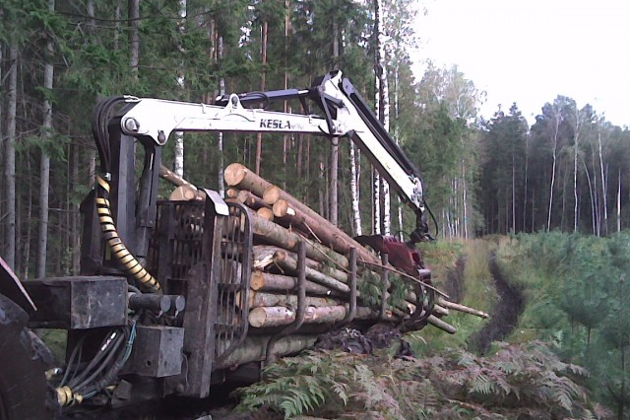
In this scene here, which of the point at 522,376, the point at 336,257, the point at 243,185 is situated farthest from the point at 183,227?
the point at 522,376

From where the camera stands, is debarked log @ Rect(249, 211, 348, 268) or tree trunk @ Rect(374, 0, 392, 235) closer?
debarked log @ Rect(249, 211, 348, 268)

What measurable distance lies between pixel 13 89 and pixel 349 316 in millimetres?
10187

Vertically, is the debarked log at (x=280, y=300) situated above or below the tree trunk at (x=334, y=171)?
below

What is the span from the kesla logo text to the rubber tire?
4294 millimetres

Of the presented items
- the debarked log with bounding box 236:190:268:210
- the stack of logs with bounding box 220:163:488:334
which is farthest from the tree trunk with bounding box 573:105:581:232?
the debarked log with bounding box 236:190:268:210

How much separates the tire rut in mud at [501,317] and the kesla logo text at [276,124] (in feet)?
17.1

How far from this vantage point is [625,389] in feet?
17.5

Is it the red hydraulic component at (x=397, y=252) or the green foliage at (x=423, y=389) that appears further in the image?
the red hydraulic component at (x=397, y=252)

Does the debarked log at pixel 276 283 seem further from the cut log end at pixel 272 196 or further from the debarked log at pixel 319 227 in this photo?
the cut log end at pixel 272 196

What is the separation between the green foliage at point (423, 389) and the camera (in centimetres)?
501

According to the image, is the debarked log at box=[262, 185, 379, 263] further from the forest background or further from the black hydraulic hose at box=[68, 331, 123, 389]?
the black hydraulic hose at box=[68, 331, 123, 389]

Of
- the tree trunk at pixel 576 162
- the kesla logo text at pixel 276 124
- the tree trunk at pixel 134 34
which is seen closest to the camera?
the kesla logo text at pixel 276 124

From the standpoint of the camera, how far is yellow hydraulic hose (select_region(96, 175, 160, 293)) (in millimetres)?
5168

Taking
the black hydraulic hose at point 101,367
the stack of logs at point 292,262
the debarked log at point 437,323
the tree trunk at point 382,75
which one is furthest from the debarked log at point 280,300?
the tree trunk at point 382,75
